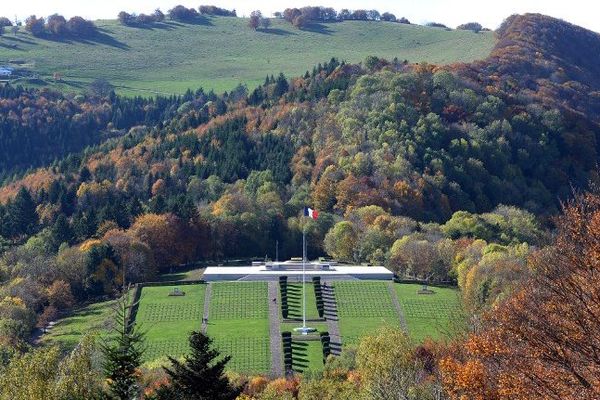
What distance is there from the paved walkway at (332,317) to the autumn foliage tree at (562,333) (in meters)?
51.5

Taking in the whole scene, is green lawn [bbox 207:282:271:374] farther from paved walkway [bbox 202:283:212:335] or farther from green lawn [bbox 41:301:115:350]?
green lawn [bbox 41:301:115:350]

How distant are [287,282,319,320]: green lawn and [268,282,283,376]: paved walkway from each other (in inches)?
49.9

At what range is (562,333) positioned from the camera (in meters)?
27.4

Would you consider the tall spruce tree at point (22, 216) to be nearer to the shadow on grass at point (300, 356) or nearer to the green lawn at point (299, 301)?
the green lawn at point (299, 301)

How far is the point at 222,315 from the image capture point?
89.8m

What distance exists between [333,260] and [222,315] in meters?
26.3

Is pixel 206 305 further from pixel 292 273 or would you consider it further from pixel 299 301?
pixel 292 273

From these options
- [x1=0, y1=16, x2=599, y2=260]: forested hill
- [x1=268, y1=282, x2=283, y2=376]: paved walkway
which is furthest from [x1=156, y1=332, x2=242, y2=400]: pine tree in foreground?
[x1=0, y1=16, x2=599, y2=260]: forested hill

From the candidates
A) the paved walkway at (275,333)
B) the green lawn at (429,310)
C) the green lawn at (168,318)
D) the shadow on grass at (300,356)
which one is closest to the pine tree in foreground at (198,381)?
the paved walkway at (275,333)

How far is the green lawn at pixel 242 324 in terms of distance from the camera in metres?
79.2

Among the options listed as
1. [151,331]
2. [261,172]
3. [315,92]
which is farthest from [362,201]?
[151,331]

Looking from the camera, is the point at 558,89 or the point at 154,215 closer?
the point at 154,215

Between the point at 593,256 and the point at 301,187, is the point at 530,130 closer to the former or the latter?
the point at 301,187

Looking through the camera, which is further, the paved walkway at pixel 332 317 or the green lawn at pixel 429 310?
the green lawn at pixel 429 310
